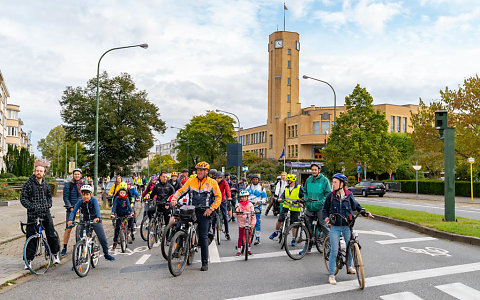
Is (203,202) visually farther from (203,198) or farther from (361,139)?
(361,139)

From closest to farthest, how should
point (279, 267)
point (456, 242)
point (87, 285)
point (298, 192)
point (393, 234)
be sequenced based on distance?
point (87, 285) → point (279, 267) → point (298, 192) → point (456, 242) → point (393, 234)

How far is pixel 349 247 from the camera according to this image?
6.81 metres

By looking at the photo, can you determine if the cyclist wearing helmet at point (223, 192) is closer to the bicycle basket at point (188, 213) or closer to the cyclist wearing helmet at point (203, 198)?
the cyclist wearing helmet at point (203, 198)

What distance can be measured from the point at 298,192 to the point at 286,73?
8074 cm

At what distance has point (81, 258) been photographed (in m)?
7.31

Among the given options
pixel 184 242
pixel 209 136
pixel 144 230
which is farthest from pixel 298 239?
pixel 209 136

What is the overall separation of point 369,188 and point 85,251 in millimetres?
32901

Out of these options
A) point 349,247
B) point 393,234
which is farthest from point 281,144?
point 349,247

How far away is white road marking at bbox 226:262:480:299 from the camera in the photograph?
6.11 metres

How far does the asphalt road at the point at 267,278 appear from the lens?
620 cm

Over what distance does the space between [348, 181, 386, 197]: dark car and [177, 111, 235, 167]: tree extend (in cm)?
3511

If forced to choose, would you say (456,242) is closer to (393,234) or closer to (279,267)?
(393,234)

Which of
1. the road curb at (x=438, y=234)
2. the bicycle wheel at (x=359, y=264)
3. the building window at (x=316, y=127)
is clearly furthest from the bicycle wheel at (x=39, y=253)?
the building window at (x=316, y=127)

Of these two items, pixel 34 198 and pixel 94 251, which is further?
pixel 94 251
